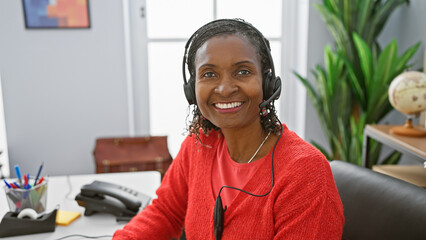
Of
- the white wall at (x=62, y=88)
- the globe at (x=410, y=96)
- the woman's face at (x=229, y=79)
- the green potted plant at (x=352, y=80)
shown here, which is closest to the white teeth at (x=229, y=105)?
the woman's face at (x=229, y=79)

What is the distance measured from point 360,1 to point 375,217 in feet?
5.50

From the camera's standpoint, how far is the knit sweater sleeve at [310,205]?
2.37ft

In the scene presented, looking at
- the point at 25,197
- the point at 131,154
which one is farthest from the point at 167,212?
the point at 131,154

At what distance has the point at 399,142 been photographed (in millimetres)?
1397

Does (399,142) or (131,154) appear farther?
(131,154)

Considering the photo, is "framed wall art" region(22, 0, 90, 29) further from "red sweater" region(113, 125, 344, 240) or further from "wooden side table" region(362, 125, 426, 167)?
"wooden side table" region(362, 125, 426, 167)

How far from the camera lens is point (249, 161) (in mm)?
938

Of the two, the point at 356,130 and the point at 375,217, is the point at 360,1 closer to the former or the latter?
the point at 356,130

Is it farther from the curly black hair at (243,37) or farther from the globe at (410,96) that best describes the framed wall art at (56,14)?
the globe at (410,96)

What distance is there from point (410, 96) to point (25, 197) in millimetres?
1441

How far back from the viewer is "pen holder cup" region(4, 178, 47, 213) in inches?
40.7

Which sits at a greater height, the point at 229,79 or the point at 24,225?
the point at 229,79

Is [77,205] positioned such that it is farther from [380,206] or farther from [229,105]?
[380,206]

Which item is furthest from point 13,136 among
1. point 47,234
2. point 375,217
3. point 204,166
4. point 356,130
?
point 375,217
